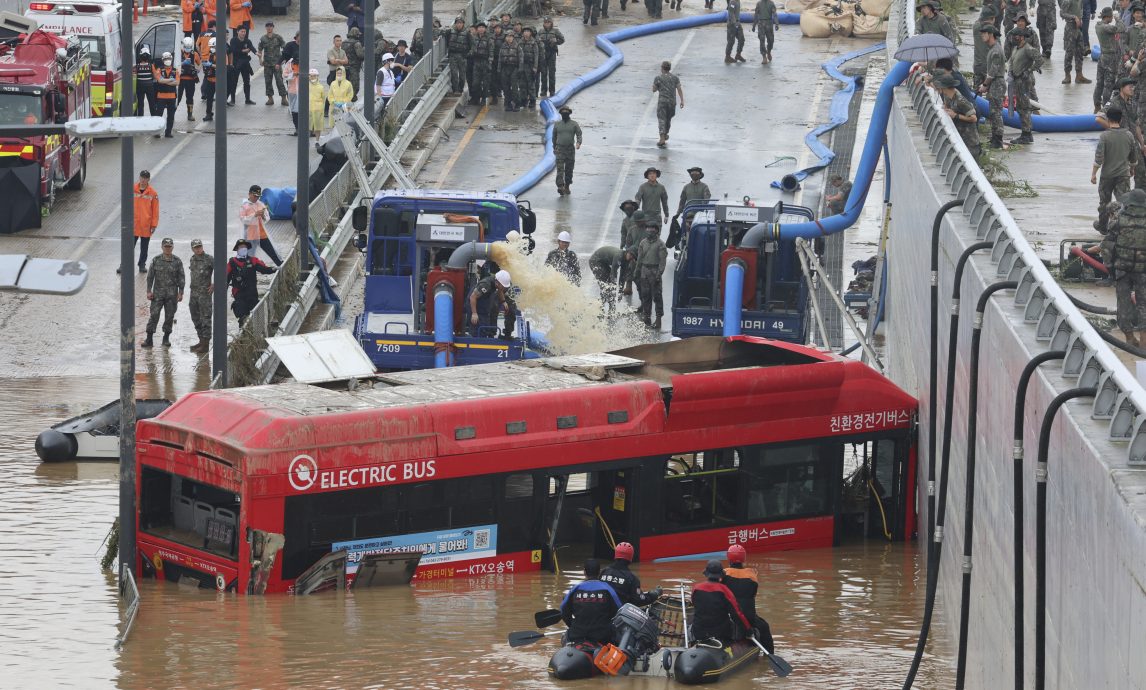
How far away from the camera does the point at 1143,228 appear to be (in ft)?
69.3

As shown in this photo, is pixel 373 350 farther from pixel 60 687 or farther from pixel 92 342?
pixel 60 687

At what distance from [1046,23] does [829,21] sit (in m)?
12.9

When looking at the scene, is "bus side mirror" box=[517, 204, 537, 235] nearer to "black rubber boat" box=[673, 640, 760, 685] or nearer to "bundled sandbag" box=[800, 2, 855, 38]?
"black rubber boat" box=[673, 640, 760, 685]

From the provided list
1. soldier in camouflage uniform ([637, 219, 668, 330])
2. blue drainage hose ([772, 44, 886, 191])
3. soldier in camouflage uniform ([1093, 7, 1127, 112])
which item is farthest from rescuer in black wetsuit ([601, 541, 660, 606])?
blue drainage hose ([772, 44, 886, 191])

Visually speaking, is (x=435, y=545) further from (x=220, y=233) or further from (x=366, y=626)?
(x=220, y=233)

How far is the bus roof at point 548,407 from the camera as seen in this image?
18.8 meters

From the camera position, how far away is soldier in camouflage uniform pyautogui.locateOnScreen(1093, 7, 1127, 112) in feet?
108

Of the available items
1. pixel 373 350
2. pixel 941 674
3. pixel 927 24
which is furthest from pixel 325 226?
pixel 941 674

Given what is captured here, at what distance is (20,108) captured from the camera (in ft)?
117

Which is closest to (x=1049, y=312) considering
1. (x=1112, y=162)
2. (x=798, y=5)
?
(x=1112, y=162)

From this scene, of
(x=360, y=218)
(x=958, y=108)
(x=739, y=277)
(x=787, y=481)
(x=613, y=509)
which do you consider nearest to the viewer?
(x=613, y=509)

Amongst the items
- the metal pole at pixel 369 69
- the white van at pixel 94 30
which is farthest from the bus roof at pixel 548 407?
the white van at pixel 94 30

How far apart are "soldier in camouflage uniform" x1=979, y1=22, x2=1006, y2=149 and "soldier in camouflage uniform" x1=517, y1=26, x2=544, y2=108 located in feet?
46.2

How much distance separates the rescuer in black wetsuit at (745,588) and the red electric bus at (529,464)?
11.1 ft
